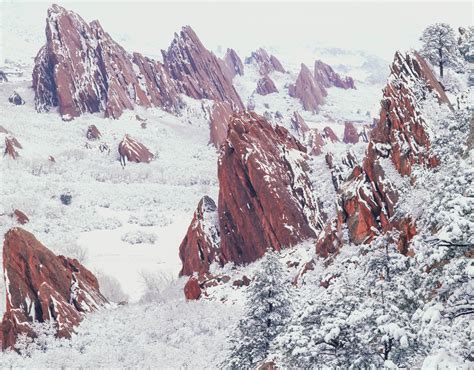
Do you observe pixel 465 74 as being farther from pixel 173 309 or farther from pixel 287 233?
pixel 173 309

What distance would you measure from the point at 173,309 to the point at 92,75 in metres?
113

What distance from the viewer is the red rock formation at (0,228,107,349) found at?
42.7 meters

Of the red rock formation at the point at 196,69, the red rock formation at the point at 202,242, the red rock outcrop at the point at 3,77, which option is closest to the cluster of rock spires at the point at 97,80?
the red rock formation at the point at 196,69

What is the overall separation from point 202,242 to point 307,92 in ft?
485

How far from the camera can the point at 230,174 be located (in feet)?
178

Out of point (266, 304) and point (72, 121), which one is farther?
point (72, 121)

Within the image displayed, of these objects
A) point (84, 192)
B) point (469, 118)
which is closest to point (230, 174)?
point (469, 118)

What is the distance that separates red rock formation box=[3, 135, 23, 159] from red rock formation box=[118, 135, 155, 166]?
2322 cm

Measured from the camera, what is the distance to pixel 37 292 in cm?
4469

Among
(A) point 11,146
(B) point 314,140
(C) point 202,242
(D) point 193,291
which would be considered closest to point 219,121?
(B) point 314,140

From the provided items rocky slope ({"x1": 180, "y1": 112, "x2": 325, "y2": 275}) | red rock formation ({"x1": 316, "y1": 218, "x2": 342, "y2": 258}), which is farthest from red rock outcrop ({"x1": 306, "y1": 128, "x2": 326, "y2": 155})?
red rock formation ({"x1": 316, "y1": 218, "x2": 342, "y2": 258})

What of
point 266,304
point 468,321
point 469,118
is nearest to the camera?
point 468,321

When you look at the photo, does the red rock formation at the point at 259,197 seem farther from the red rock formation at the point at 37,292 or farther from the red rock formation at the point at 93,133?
the red rock formation at the point at 93,133

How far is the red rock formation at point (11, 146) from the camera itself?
110 meters
